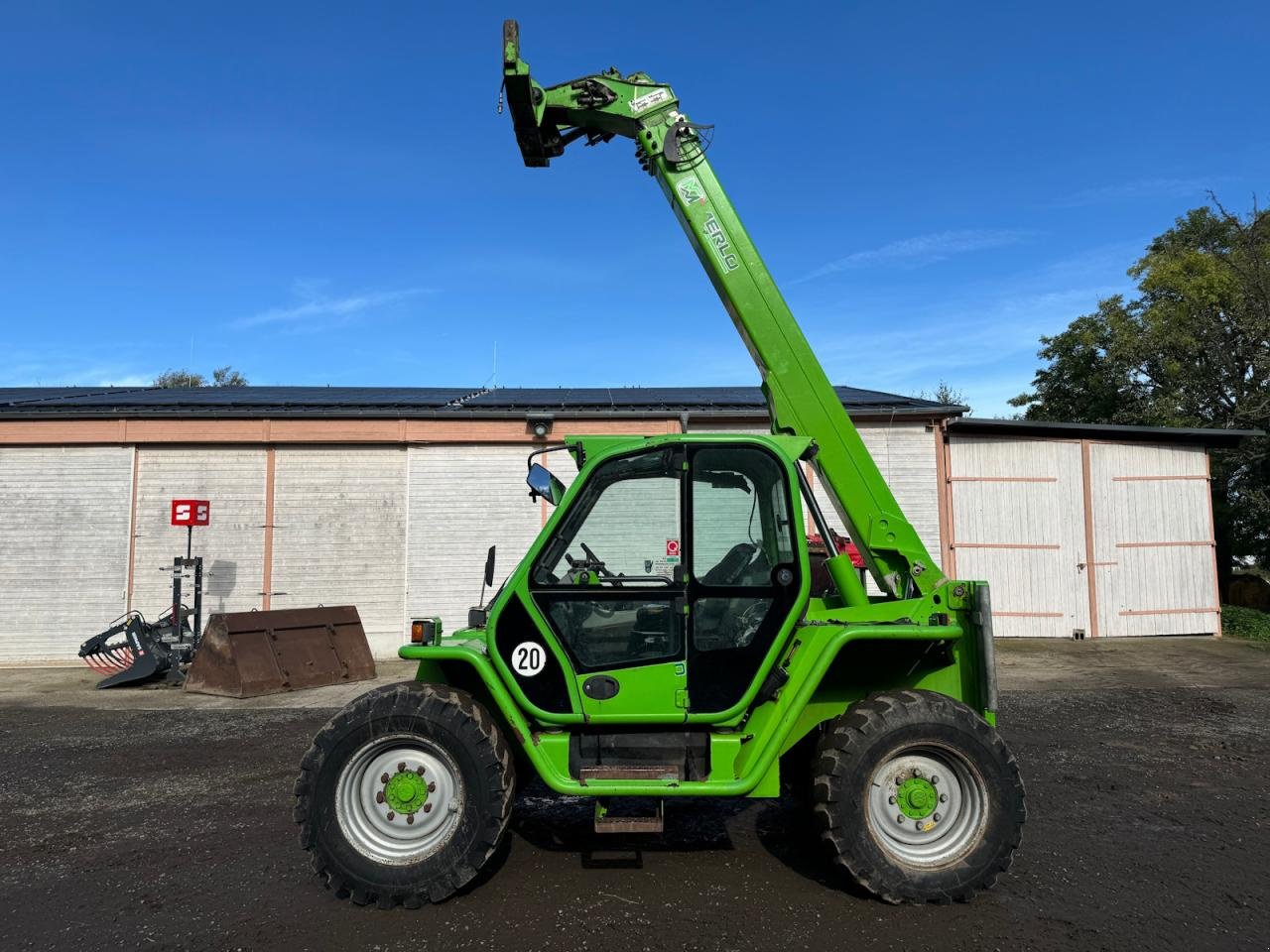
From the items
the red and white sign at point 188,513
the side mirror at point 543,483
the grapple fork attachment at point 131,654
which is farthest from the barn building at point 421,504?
the side mirror at point 543,483

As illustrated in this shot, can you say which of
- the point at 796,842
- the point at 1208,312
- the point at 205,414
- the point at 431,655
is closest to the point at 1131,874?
the point at 796,842

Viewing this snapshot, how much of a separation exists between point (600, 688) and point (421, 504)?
9.50 meters

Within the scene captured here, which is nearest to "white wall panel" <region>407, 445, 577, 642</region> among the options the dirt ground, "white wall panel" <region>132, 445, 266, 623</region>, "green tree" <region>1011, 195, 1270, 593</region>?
"white wall panel" <region>132, 445, 266, 623</region>

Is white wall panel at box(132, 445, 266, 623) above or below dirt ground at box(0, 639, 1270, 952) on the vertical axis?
above

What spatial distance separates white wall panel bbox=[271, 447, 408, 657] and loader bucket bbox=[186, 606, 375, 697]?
182cm

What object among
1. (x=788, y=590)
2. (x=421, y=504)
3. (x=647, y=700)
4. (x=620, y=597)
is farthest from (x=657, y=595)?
(x=421, y=504)

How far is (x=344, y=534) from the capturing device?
12.8 meters

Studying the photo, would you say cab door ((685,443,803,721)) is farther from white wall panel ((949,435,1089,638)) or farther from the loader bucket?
white wall panel ((949,435,1089,638))

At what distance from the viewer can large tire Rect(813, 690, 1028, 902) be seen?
380 centimetres

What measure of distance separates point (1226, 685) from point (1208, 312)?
11.2m

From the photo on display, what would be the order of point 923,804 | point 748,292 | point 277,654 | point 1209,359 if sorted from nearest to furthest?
point 923,804 → point 748,292 → point 277,654 → point 1209,359

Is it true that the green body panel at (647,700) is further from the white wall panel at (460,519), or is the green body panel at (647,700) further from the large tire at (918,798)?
the white wall panel at (460,519)

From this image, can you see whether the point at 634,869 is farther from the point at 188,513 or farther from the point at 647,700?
the point at 188,513

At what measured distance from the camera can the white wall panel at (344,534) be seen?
1267 cm
